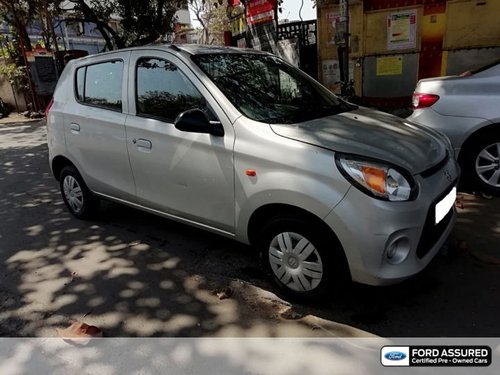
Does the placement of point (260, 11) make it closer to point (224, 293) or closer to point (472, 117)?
point (472, 117)

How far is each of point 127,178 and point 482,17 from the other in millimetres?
6847

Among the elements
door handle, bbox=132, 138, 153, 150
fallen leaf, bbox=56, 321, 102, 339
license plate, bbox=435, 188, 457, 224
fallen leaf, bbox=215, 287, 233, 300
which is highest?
door handle, bbox=132, 138, 153, 150

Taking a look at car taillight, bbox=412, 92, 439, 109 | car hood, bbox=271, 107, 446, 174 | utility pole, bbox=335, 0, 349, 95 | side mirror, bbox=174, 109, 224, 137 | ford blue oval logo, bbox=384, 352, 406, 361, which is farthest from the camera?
utility pole, bbox=335, 0, 349, 95

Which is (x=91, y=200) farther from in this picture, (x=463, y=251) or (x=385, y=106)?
(x=385, y=106)

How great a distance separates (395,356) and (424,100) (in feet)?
10.4

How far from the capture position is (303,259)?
2.80m

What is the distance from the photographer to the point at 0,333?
9.45 ft

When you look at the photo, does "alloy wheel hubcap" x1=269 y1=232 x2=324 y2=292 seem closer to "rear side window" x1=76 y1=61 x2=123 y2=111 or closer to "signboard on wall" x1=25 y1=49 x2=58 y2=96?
"rear side window" x1=76 y1=61 x2=123 y2=111

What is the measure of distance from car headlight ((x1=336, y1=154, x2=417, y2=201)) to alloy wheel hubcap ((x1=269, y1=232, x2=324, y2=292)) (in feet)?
1.71

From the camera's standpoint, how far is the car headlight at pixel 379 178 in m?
2.50

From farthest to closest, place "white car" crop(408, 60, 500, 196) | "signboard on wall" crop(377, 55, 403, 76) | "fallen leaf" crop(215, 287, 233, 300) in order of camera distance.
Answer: "signboard on wall" crop(377, 55, 403, 76) < "white car" crop(408, 60, 500, 196) < "fallen leaf" crop(215, 287, 233, 300)

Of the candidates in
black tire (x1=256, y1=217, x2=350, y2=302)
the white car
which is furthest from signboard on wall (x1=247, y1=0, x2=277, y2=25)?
black tire (x1=256, y1=217, x2=350, y2=302)

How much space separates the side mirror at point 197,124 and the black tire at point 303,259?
0.77 m

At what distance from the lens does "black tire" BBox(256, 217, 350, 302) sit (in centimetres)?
268
